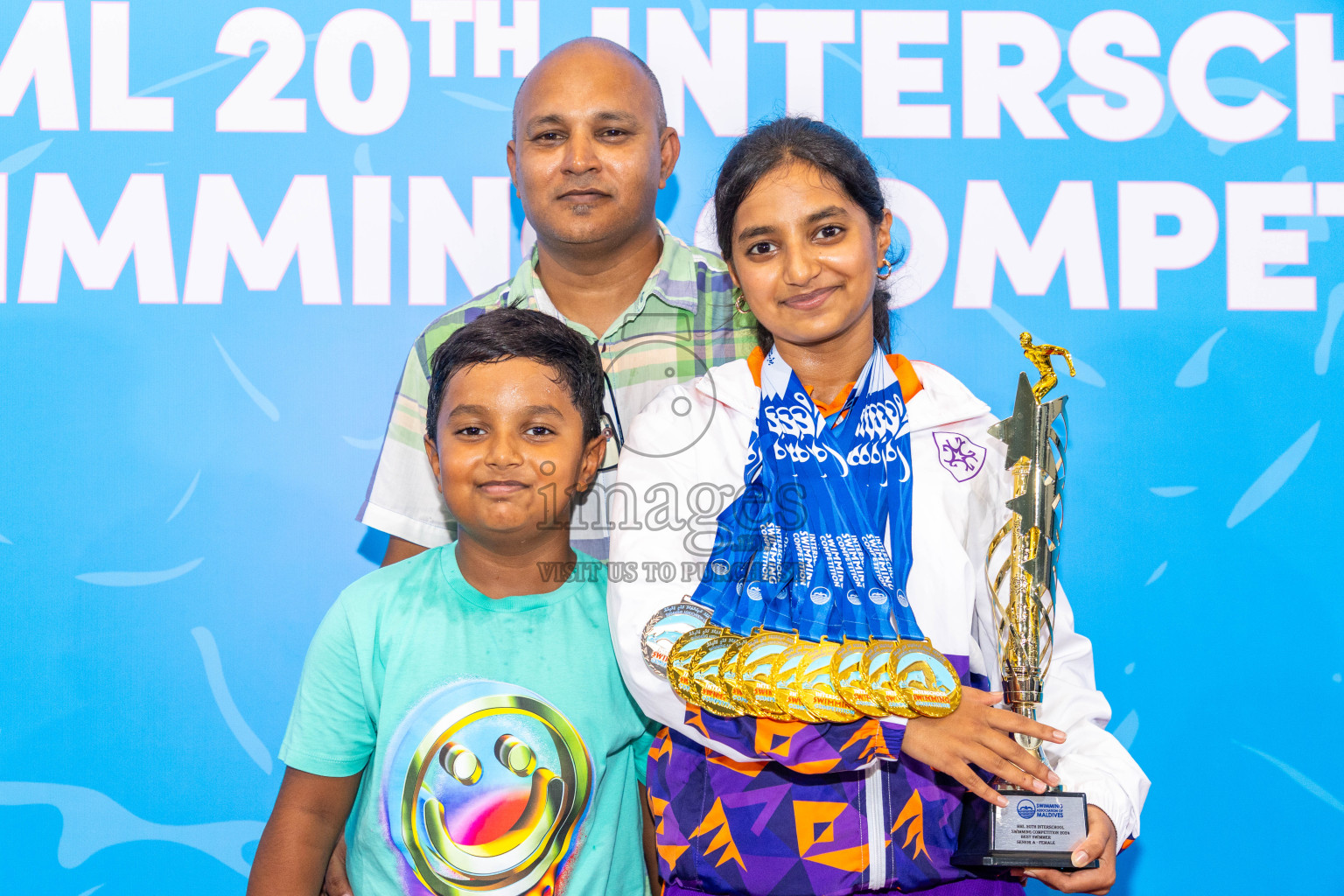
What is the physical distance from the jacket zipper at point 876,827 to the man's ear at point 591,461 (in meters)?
0.55

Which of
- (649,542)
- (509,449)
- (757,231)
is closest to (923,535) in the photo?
(649,542)

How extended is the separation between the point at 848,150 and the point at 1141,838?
162cm

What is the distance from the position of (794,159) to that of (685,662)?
2.27 ft

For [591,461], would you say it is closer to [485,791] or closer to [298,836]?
[485,791]

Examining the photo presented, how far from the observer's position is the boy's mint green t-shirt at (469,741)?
4.25 feet

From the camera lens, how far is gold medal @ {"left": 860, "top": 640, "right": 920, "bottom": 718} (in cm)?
104

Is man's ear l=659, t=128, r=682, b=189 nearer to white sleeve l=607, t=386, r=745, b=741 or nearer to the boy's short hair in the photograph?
the boy's short hair

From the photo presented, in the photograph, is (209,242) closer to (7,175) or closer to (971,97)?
(7,175)

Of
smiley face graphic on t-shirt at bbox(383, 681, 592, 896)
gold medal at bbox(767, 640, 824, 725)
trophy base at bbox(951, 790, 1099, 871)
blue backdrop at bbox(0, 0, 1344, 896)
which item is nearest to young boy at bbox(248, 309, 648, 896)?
smiley face graphic on t-shirt at bbox(383, 681, 592, 896)

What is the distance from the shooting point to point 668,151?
72.2 inches

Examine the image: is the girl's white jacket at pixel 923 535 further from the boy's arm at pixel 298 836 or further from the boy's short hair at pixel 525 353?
the boy's arm at pixel 298 836

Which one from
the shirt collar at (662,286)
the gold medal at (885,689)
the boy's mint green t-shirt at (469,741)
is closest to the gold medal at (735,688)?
the gold medal at (885,689)

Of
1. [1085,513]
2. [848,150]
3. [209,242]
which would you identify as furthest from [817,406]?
[209,242]

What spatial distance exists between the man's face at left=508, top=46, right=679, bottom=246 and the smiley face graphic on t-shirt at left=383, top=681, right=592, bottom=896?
820mm
